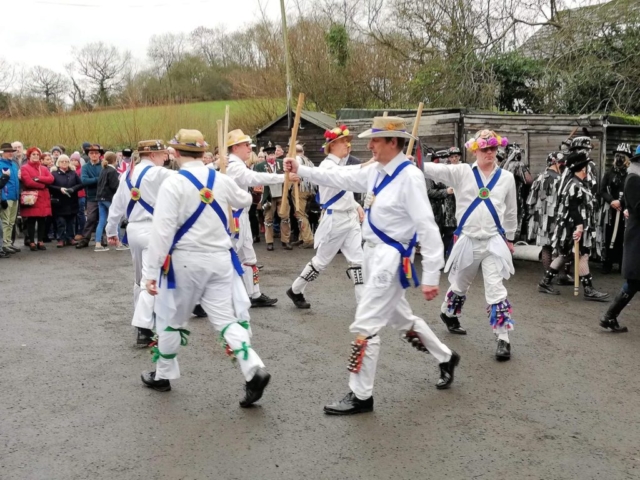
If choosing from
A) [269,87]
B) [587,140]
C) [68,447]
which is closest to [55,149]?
[269,87]

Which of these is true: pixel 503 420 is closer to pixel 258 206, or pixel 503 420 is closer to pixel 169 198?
pixel 169 198

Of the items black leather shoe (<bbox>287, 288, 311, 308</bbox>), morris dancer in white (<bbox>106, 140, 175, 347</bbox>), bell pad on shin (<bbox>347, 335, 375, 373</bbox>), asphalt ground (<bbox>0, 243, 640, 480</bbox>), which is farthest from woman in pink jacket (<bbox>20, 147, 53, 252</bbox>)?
bell pad on shin (<bbox>347, 335, 375, 373</bbox>)

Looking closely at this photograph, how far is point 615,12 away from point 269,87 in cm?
1169

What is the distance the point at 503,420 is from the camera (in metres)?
4.95

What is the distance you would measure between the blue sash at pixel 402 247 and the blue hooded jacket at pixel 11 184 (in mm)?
10057

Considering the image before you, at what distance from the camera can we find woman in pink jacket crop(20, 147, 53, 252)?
44.2 feet

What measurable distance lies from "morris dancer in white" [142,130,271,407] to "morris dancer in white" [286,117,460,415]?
2.34ft

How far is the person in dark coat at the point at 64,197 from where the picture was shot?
14.0 meters

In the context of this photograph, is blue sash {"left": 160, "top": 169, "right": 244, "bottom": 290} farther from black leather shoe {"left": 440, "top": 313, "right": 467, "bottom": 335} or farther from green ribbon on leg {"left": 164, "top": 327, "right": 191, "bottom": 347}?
black leather shoe {"left": 440, "top": 313, "right": 467, "bottom": 335}

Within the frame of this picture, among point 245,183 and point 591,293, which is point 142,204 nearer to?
point 245,183

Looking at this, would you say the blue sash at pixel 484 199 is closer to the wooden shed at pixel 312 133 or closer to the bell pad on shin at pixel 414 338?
the bell pad on shin at pixel 414 338

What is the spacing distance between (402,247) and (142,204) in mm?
2685

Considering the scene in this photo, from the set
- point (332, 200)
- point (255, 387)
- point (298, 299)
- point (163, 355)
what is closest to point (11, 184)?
point (298, 299)

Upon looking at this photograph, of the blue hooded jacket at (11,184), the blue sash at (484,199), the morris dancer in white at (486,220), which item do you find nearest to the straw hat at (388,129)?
the morris dancer in white at (486,220)
